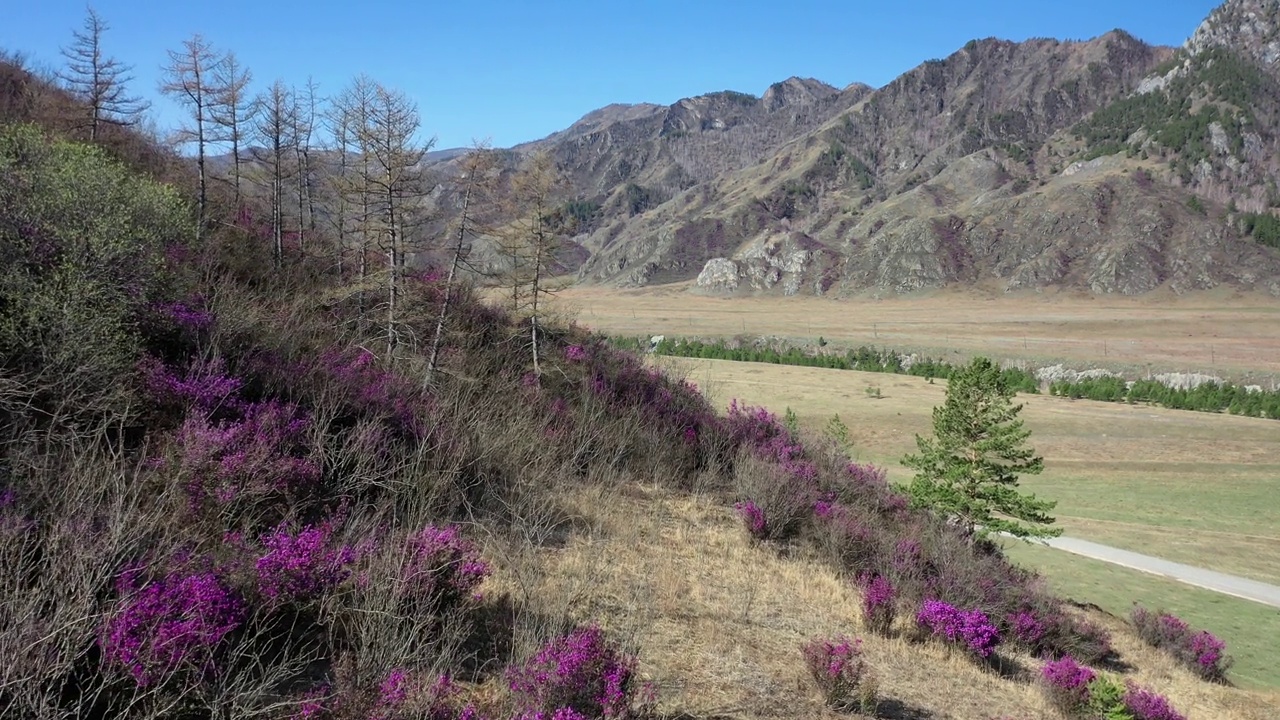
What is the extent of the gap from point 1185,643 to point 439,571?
45.9 feet

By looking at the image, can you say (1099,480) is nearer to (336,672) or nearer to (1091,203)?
(336,672)

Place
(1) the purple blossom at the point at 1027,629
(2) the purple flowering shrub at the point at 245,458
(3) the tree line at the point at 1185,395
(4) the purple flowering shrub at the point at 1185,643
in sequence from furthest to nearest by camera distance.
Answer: (3) the tree line at the point at 1185,395 < (4) the purple flowering shrub at the point at 1185,643 < (1) the purple blossom at the point at 1027,629 < (2) the purple flowering shrub at the point at 245,458

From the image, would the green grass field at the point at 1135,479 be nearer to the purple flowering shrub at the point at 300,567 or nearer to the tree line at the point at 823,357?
the tree line at the point at 823,357

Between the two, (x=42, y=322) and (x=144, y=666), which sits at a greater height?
(x=42, y=322)

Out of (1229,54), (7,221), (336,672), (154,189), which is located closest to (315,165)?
(154,189)

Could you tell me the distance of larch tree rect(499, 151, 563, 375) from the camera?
14203 millimetres

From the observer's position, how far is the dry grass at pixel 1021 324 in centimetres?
6750

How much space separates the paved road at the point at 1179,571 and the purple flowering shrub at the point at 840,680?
16.7 meters

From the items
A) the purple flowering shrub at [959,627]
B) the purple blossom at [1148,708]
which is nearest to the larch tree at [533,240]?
the purple flowering shrub at [959,627]

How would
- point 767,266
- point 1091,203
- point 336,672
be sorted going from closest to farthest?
point 336,672
point 1091,203
point 767,266

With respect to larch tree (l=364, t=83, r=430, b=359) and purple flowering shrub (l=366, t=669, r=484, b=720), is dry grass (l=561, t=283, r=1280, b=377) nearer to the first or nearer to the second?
larch tree (l=364, t=83, r=430, b=359)

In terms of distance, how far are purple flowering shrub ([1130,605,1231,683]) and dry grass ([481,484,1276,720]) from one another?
0.85 meters

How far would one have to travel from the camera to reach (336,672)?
155 inches

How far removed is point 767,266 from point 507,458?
158m
